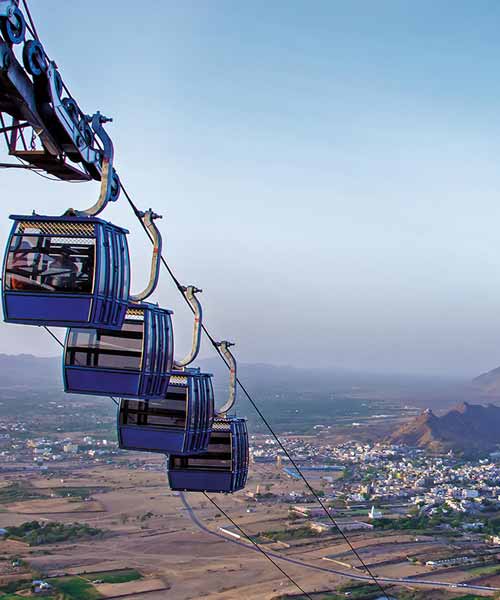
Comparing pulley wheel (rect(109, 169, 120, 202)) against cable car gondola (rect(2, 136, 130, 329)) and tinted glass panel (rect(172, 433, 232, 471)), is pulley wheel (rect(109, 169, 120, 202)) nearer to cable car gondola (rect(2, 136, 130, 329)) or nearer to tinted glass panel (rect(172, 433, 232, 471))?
cable car gondola (rect(2, 136, 130, 329))

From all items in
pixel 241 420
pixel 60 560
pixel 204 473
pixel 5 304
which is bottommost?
pixel 60 560

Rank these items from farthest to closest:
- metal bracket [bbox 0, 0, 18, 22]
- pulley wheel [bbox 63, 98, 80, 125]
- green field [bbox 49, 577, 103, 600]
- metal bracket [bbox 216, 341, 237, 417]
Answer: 1. green field [bbox 49, 577, 103, 600]
2. metal bracket [bbox 216, 341, 237, 417]
3. pulley wheel [bbox 63, 98, 80, 125]
4. metal bracket [bbox 0, 0, 18, 22]

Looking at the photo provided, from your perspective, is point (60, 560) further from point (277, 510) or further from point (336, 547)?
point (277, 510)

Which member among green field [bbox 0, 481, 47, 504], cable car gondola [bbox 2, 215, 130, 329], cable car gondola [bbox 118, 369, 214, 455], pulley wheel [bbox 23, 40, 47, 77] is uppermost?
pulley wheel [bbox 23, 40, 47, 77]

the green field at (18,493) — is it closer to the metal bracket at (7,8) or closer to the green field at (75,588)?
the green field at (75,588)

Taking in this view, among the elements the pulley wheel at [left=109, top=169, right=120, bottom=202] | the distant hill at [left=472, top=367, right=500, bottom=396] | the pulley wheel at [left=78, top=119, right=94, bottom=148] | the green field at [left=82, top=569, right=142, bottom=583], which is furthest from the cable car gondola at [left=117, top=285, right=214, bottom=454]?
the distant hill at [left=472, top=367, right=500, bottom=396]

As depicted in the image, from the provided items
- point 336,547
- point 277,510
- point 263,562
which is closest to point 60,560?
point 263,562

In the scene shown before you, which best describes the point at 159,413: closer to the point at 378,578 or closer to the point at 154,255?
the point at 154,255
